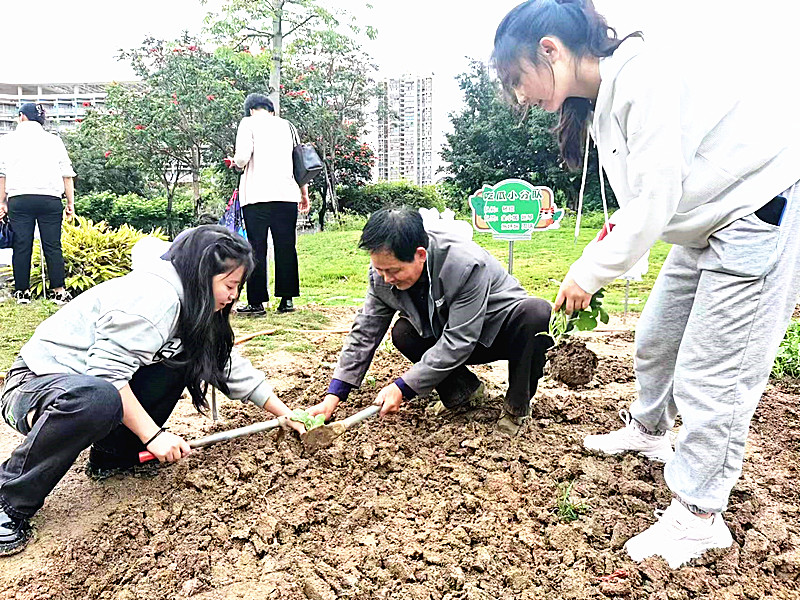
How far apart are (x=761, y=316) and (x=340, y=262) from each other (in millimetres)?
8319

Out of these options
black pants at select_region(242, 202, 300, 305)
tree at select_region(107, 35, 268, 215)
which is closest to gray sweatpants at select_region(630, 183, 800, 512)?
black pants at select_region(242, 202, 300, 305)

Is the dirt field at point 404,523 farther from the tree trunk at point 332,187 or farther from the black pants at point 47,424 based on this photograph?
the tree trunk at point 332,187

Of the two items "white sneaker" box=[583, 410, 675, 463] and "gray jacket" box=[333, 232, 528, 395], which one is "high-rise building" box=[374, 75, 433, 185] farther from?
"white sneaker" box=[583, 410, 675, 463]

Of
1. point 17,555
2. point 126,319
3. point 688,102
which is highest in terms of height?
point 688,102

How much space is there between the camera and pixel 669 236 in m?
1.75

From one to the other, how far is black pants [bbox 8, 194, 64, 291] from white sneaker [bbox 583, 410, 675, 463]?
521 centimetres

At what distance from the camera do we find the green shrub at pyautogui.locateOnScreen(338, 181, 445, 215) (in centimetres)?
1792

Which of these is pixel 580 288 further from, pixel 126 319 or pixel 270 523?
pixel 126 319

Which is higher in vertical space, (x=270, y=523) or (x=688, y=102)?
(x=688, y=102)

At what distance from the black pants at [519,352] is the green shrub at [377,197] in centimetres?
1506

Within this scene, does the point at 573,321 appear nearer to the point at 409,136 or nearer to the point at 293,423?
the point at 293,423

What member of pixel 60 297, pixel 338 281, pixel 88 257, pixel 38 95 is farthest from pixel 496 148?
pixel 38 95

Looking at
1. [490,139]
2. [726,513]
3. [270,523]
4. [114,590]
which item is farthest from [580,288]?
[490,139]

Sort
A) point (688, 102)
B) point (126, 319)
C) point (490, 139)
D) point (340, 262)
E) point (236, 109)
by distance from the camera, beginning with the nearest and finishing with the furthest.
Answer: point (688, 102), point (126, 319), point (340, 262), point (236, 109), point (490, 139)
